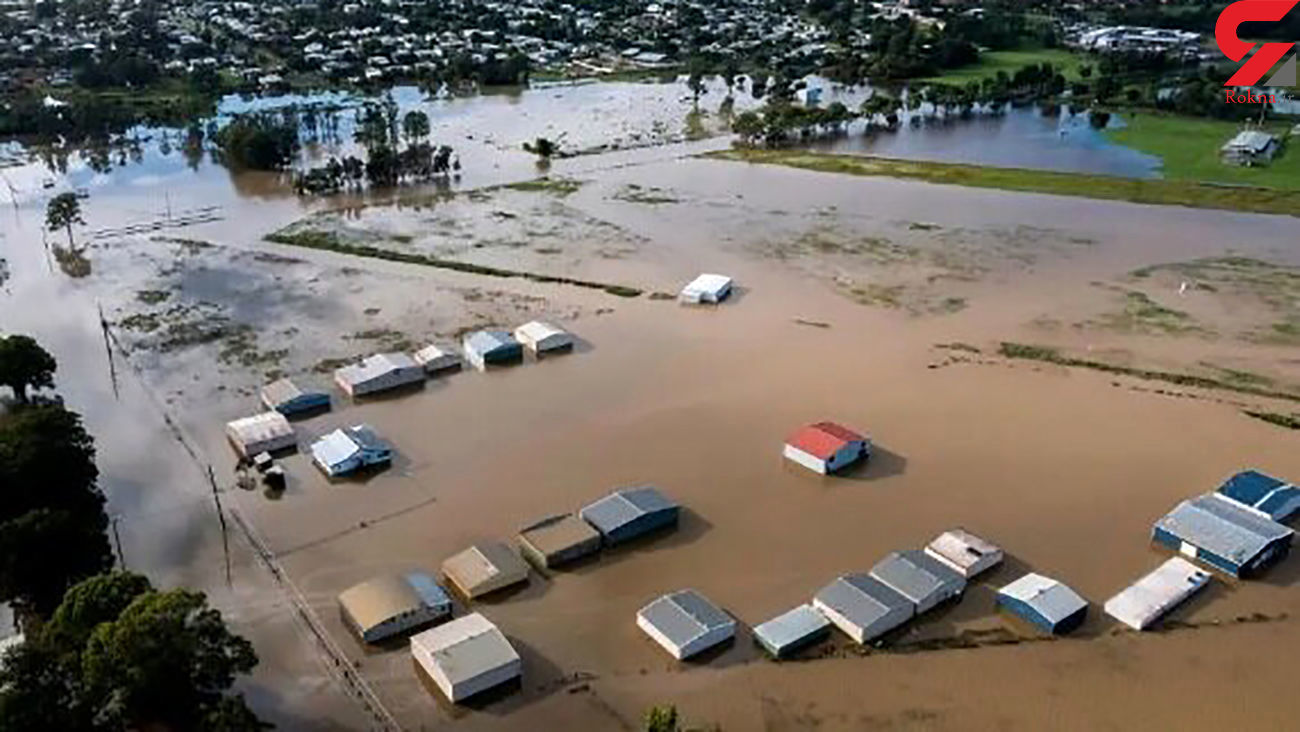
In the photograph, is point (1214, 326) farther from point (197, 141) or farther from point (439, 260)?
point (197, 141)

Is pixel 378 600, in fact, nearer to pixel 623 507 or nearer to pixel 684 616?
pixel 623 507

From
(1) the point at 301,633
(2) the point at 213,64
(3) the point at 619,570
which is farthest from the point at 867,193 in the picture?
(2) the point at 213,64

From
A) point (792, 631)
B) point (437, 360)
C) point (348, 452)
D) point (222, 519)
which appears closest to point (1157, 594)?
point (792, 631)

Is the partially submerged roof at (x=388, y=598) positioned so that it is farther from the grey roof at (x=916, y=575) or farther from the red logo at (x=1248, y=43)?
the red logo at (x=1248, y=43)

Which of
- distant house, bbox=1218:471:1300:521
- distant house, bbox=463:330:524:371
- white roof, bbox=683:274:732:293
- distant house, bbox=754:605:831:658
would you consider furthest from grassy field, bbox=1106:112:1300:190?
distant house, bbox=754:605:831:658


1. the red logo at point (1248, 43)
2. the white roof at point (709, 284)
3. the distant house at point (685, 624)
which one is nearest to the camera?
the distant house at point (685, 624)

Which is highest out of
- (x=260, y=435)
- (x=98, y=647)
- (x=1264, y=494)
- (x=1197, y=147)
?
(x=1197, y=147)

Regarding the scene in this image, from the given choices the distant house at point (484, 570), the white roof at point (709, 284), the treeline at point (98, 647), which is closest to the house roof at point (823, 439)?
the distant house at point (484, 570)
